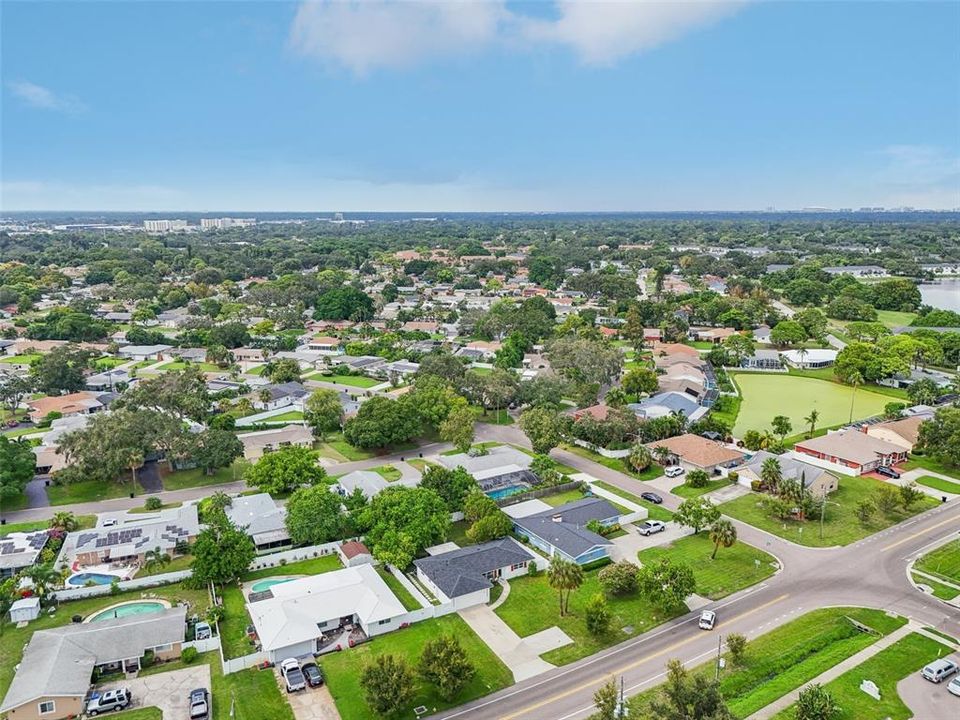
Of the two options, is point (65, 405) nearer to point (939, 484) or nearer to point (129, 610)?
point (129, 610)

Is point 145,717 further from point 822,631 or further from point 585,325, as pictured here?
point 585,325

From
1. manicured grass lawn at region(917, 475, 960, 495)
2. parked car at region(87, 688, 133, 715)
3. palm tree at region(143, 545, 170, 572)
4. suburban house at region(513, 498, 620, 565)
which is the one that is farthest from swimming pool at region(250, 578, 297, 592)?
manicured grass lawn at region(917, 475, 960, 495)

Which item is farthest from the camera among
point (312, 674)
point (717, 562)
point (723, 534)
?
point (717, 562)

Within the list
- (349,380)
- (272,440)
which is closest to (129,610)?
(272,440)

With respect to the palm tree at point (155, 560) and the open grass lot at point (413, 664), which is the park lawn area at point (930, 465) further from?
the palm tree at point (155, 560)

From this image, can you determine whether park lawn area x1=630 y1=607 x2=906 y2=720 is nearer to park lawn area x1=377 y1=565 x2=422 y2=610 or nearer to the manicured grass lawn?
park lawn area x1=377 y1=565 x2=422 y2=610
